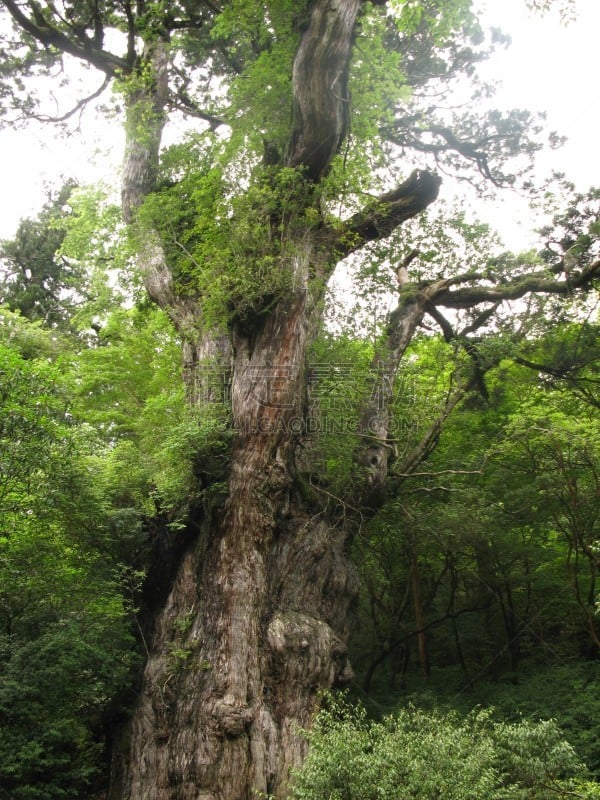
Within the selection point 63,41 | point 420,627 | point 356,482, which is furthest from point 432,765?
point 63,41

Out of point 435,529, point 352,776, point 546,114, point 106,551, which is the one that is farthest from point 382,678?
point 546,114

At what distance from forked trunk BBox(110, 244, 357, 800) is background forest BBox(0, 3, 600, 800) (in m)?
0.24

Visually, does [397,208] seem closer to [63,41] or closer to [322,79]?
[322,79]

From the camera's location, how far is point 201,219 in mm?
8977

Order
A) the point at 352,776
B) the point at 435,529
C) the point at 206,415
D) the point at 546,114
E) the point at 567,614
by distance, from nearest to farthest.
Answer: the point at 352,776, the point at 206,415, the point at 435,529, the point at 546,114, the point at 567,614

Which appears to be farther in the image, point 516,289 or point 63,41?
point 516,289

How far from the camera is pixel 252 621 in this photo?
6.96m

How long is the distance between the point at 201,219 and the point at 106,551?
15.9 ft

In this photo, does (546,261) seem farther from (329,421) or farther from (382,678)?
(382,678)

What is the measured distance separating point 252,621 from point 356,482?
2.71 meters

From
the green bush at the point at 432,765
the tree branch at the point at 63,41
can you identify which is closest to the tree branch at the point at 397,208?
the tree branch at the point at 63,41

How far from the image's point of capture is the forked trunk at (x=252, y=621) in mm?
6203

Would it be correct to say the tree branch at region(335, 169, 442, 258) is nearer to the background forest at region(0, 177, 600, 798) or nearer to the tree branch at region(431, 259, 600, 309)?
the background forest at region(0, 177, 600, 798)

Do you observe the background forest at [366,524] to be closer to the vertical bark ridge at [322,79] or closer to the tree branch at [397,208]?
the tree branch at [397,208]
